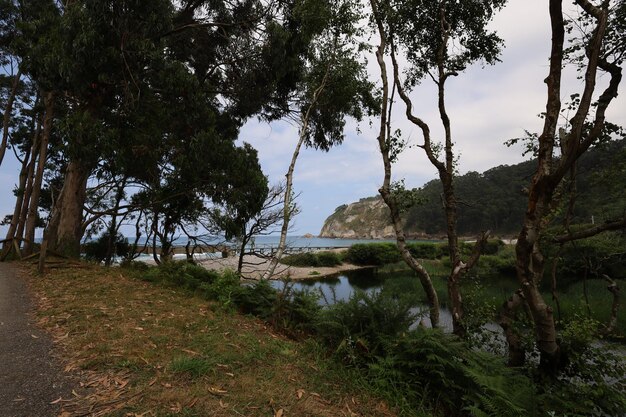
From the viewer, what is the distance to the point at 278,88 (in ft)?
37.1

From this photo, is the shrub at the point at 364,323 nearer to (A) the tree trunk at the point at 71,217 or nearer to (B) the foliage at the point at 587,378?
(B) the foliage at the point at 587,378

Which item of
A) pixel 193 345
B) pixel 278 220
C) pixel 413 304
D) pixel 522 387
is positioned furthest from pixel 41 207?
pixel 522 387

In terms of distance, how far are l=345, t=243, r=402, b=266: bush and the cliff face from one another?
6573 centimetres

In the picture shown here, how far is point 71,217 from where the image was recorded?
973cm

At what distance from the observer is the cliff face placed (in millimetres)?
109500

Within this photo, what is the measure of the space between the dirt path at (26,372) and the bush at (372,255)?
32105 mm

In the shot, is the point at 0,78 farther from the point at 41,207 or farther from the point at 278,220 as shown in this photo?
the point at 278,220

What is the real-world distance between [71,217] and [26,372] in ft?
27.4

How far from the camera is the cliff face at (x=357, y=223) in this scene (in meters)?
110

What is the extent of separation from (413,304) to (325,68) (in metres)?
8.34

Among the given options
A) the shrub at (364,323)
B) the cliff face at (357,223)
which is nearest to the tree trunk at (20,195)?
the shrub at (364,323)

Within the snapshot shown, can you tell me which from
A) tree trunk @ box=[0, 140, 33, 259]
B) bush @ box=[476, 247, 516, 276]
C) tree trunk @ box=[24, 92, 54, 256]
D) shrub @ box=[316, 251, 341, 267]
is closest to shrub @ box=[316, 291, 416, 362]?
tree trunk @ box=[24, 92, 54, 256]

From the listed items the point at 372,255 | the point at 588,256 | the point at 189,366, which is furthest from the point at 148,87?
the point at 372,255

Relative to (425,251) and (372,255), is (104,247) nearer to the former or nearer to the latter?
(372,255)
